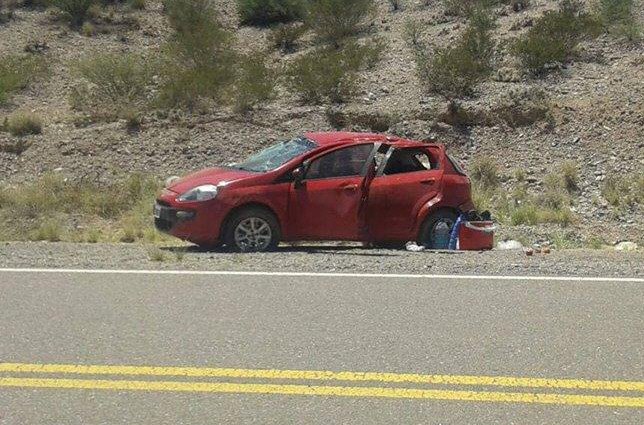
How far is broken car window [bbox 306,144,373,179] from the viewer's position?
10891 mm

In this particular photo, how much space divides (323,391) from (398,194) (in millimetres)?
6217

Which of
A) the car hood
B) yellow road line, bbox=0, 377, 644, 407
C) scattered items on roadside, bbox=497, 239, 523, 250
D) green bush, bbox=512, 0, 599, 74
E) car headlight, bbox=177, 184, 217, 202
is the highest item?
green bush, bbox=512, 0, 599, 74

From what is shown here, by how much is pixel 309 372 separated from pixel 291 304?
5.92 feet

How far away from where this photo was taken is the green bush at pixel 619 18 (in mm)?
24891

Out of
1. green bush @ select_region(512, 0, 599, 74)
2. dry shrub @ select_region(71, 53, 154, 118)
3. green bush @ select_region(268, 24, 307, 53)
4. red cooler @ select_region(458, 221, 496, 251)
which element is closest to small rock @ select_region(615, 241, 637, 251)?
red cooler @ select_region(458, 221, 496, 251)

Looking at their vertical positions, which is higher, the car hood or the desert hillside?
the desert hillside

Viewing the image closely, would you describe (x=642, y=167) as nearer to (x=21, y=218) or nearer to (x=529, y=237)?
(x=529, y=237)

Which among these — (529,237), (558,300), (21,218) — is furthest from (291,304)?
(21,218)

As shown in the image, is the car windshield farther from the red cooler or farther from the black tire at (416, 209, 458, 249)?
the red cooler

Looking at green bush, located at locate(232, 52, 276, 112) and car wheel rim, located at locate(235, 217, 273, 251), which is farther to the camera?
green bush, located at locate(232, 52, 276, 112)

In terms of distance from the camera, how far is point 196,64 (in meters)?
24.1

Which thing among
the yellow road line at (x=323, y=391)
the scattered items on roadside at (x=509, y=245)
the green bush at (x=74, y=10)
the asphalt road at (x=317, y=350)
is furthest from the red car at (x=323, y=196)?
the green bush at (x=74, y=10)

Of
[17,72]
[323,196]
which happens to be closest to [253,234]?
[323,196]

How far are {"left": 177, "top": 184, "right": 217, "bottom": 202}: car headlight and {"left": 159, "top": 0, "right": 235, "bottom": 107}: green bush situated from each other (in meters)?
11.6
